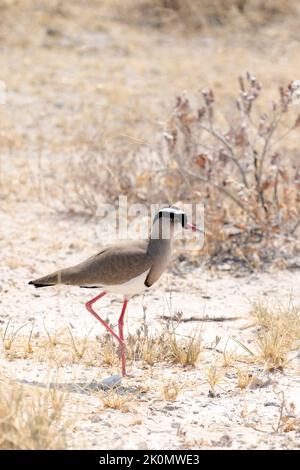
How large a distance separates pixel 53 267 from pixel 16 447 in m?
3.00

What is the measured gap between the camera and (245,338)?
5230mm

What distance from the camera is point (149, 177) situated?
282 inches

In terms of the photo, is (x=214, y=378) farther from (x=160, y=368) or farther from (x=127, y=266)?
(x=127, y=266)

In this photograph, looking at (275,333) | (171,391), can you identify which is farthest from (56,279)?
(275,333)

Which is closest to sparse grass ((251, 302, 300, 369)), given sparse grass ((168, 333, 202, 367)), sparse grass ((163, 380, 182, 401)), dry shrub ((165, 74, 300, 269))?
sparse grass ((168, 333, 202, 367))

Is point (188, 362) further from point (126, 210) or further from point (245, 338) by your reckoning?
point (126, 210)

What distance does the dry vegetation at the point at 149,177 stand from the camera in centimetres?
418

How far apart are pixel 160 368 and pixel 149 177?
2723mm

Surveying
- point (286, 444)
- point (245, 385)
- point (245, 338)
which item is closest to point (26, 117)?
point (245, 338)

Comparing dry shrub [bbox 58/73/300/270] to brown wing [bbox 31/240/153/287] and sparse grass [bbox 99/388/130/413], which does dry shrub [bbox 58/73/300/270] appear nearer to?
brown wing [bbox 31/240/153/287]

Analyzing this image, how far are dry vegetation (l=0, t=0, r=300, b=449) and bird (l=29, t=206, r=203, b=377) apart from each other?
32cm

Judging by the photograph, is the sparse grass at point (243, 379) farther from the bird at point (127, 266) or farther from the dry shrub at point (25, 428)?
the dry shrub at point (25, 428)

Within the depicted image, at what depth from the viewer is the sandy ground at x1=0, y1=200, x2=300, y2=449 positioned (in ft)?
12.8

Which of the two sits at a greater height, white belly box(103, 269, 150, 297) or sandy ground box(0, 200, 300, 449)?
white belly box(103, 269, 150, 297)
